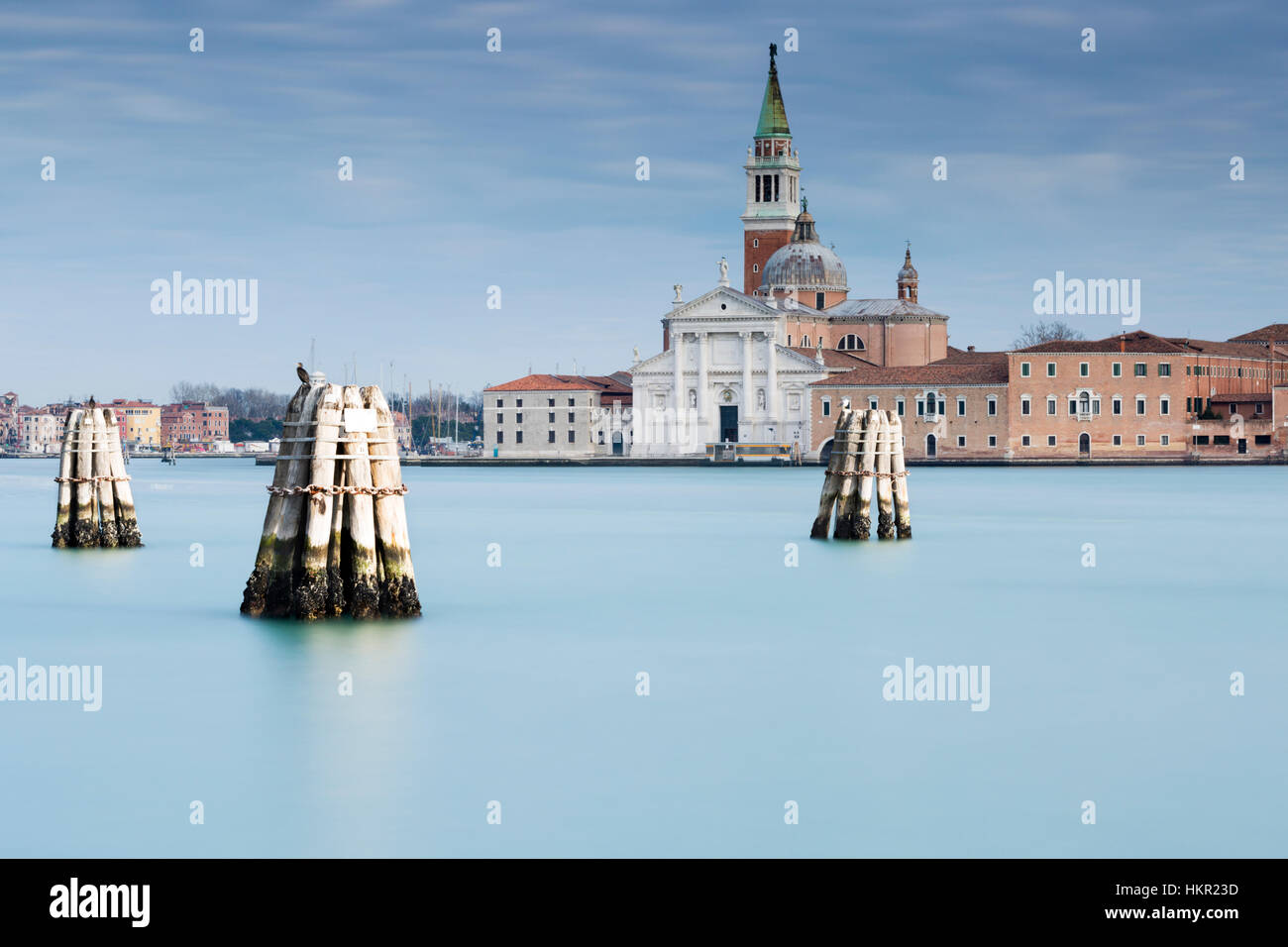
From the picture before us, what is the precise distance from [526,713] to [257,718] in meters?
1.73

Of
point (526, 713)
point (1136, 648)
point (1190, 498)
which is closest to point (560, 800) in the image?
point (526, 713)

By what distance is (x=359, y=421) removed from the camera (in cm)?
1355

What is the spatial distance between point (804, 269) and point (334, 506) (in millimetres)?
73896

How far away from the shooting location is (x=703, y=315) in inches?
3145

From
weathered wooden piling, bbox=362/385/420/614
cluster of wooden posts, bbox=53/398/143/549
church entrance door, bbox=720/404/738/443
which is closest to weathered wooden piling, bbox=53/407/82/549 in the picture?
cluster of wooden posts, bbox=53/398/143/549

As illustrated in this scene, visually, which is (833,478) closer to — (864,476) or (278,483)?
(864,476)

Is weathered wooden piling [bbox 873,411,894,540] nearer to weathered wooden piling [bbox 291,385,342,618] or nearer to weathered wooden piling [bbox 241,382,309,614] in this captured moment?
weathered wooden piling [bbox 241,382,309,614]

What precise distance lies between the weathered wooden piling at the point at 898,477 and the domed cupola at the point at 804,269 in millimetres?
60150

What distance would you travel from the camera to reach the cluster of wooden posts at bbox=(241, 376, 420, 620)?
526 inches

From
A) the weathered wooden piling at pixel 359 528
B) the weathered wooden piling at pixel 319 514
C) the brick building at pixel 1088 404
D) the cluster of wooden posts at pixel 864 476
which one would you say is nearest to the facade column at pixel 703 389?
the brick building at pixel 1088 404

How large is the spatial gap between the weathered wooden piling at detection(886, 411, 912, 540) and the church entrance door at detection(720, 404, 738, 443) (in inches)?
2136

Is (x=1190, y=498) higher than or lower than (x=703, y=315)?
lower

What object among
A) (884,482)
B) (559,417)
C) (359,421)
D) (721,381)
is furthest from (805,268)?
(359,421)
